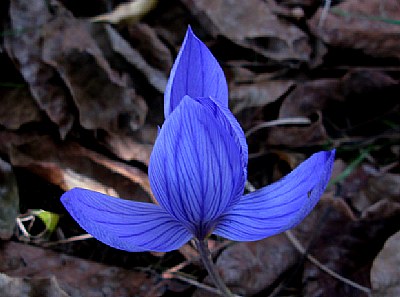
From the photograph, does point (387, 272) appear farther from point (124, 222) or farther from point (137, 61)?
point (137, 61)

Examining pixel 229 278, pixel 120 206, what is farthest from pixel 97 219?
pixel 229 278

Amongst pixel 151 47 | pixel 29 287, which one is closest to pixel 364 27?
pixel 151 47

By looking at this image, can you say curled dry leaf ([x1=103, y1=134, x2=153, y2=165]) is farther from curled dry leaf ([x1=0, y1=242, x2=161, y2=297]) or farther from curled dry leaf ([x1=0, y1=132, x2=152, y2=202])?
curled dry leaf ([x1=0, y1=242, x2=161, y2=297])

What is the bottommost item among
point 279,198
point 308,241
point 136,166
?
point 308,241

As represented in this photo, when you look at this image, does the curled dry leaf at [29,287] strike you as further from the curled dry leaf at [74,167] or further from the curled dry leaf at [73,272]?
the curled dry leaf at [74,167]

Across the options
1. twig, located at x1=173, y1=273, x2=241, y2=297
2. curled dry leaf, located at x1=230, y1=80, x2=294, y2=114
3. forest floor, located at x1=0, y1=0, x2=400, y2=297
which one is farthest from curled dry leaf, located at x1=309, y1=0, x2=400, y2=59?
twig, located at x1=173, y1=273, x2=241, y2=297

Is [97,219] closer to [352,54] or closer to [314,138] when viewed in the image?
[314,138]
